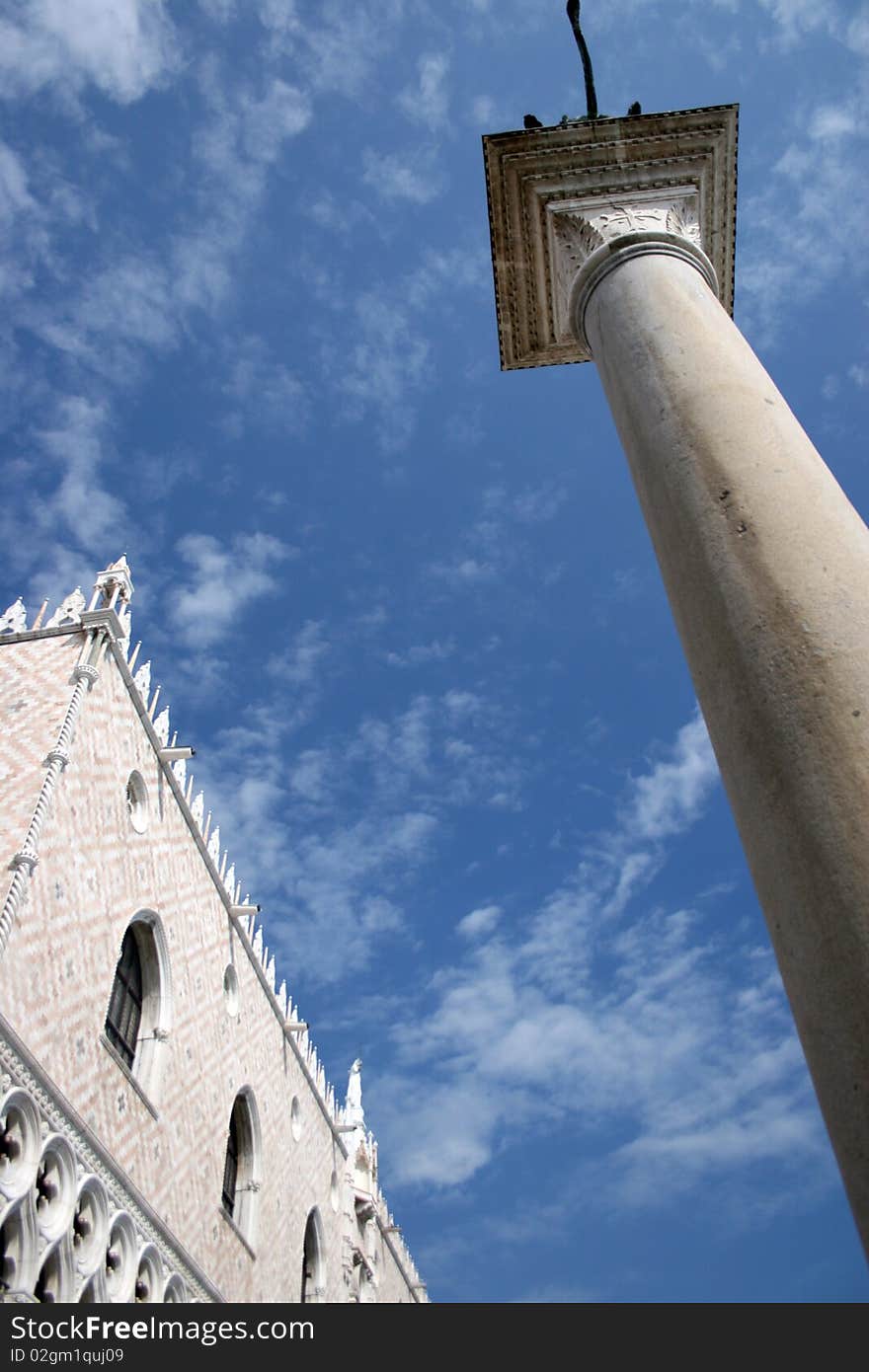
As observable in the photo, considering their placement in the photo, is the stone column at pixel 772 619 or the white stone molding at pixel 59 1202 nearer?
the stone column at pixel 772 619

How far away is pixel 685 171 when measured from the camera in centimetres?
471

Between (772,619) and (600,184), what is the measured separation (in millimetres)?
3065

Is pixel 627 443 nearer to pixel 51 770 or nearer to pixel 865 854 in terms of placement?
pixel 865 854

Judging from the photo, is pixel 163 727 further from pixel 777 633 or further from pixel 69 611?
pixel 777 633

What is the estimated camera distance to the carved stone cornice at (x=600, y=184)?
15.1 ft

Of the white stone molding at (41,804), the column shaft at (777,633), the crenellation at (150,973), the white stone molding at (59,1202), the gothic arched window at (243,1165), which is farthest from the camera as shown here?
the gothic arched window at (243,1165)

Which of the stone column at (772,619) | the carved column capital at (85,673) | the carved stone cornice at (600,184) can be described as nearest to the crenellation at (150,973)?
the carved column capital at (85,673)

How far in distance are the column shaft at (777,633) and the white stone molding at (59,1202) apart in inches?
260

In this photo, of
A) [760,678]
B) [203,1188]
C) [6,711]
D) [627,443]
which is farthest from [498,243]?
[203,1188]

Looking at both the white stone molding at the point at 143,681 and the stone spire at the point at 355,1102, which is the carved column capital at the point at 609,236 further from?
the stone spire at the point at 355,1102

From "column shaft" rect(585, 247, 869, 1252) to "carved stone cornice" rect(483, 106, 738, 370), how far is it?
3.91 feet

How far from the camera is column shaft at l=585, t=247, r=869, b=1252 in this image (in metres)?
2.01

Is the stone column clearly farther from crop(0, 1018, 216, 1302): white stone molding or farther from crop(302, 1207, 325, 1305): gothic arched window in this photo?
→ crop(302, 1207, 325, 1305): gothic arched window

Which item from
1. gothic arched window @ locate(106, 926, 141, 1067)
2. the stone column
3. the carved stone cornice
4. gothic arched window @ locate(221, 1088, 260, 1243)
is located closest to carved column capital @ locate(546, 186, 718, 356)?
the carved stone cornice
